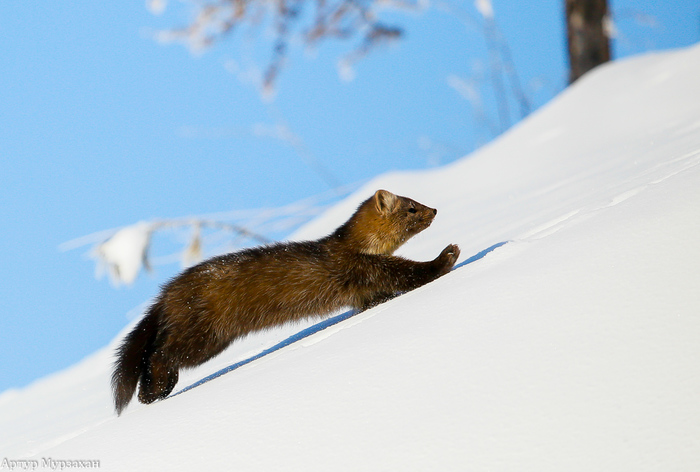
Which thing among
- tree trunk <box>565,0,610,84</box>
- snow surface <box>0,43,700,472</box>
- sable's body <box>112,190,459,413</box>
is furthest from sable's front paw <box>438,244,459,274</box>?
tree trunk <box>565,0,610,84</box>

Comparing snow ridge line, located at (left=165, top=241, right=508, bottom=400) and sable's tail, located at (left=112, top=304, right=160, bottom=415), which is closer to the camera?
sable's tail, located at (left=112, top=304, right=160, bottom=415)

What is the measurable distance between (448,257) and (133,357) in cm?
161

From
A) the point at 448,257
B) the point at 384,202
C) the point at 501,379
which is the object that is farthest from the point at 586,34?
the point at 501,379

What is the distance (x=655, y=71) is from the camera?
7941 millimetres

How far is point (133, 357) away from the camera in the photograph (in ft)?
11.4

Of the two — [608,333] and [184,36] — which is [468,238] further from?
[184,36]

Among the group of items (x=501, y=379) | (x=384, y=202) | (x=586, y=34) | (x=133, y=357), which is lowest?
(x=501, y=379)

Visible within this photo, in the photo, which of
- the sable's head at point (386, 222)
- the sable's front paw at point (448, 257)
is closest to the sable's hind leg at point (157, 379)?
the sable's head at point (386, 222)

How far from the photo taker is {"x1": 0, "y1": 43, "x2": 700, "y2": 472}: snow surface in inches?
77.5

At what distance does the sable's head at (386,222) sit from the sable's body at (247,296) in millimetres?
54

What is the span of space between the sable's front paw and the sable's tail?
4.71 ft

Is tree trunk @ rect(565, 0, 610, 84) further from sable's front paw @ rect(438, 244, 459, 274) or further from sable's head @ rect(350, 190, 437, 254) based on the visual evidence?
sable's front paw @ rect(438, 244, 459, 274)

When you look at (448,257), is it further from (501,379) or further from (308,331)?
(501,379)

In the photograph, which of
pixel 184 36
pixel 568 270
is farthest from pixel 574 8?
pixel 568 270
